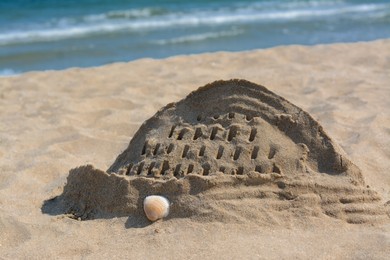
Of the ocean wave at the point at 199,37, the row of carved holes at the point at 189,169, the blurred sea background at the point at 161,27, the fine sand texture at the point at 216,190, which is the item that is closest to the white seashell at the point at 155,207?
the fine sand texture at the point at 216,190

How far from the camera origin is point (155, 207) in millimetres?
2602

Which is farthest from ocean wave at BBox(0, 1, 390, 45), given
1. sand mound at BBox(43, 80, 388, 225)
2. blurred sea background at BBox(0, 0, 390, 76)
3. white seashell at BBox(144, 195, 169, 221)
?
white seashell at BBox(144, 195, 169, 221)

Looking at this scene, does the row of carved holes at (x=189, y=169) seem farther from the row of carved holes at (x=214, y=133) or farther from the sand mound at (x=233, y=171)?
the row of carved holes at (x=214, y=133)

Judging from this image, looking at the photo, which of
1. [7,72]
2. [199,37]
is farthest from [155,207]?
[199,37]

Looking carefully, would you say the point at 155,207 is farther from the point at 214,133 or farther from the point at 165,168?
the point at 214,133

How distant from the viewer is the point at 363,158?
3.40m

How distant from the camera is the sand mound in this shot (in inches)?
103

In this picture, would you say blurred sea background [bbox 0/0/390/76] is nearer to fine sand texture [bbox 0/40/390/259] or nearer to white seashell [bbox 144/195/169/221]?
fine sand texture [bbox 0/40/390/259]

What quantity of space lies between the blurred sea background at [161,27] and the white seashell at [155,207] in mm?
5071

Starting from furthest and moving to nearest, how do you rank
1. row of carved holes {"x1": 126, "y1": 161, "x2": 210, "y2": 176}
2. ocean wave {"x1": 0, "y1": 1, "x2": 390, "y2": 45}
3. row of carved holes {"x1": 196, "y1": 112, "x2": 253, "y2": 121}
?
1. ocean wave {"x1": 0, "y1": 1, "x2": 390, "y2": 45}
2. row of carved holes {"x1": 196, "y1": 112, "x2": 253, "y2": 121}
3. row of carved holes {"x1": 126, "y1": 161, "x2": 210, "y2": 176}

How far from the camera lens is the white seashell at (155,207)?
260 centimetres

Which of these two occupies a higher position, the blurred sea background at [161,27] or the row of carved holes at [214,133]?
the blurred sea background at [161,27]

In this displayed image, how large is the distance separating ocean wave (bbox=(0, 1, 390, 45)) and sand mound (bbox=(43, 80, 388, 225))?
7.46 m

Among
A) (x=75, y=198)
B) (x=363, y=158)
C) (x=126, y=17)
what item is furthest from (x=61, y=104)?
(x=126, y=17)
